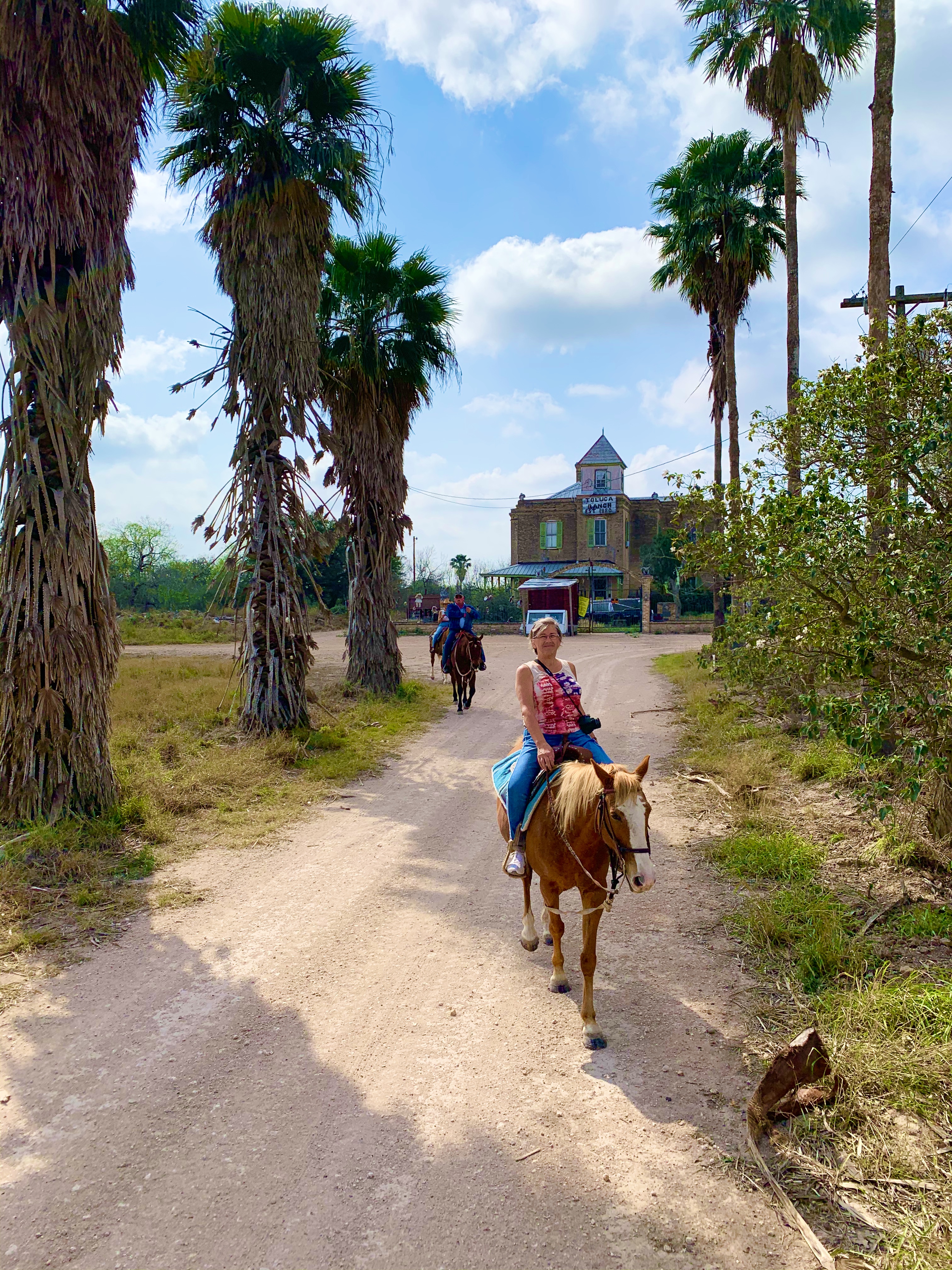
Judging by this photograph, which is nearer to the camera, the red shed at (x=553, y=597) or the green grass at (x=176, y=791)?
the green grass at (x=176, y=791)

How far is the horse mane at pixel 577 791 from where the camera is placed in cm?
392

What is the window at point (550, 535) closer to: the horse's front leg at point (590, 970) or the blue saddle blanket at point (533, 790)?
the blue saddle blanket at point (533, 790)

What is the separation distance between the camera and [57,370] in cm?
688

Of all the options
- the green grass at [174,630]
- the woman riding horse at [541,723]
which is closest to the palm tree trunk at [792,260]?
the woman riding horse at [541,723]

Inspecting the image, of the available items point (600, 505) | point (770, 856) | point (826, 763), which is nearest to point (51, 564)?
point (770, 856)

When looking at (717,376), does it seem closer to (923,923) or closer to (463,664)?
(463,664)

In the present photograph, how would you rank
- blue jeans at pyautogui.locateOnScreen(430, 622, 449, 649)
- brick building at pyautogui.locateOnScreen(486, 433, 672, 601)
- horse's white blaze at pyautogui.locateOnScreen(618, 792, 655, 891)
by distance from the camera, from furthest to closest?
brick building at pyautogui.locateOnScreen(486, 433, 672, 601) < blue jeans at pyautogui.locateOnScreen(430, 622, 449, 649) < horse's white blaze at pyautogui.locateOnScreen(618, 792, 655, 891)

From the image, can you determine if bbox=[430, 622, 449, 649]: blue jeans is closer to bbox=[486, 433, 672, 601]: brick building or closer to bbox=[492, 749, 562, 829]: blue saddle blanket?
bbox=[492, 749, 562, 829]: blue saddle blanket

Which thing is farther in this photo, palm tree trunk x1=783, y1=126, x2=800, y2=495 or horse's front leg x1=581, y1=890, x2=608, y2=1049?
palm tree trunk x1=783, y1=126, x2=800, y2=495

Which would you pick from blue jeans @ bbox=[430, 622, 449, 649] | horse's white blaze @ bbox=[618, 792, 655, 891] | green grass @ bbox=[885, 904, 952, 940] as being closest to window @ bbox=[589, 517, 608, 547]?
blue jeans @ bbox=[430, 622, 449, 649]

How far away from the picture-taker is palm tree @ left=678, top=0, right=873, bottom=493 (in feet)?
41.8

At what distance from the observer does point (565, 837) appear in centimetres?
414

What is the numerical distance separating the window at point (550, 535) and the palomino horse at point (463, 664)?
40969 millimetres

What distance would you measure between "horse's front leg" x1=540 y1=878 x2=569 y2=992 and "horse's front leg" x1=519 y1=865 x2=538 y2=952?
287mm
